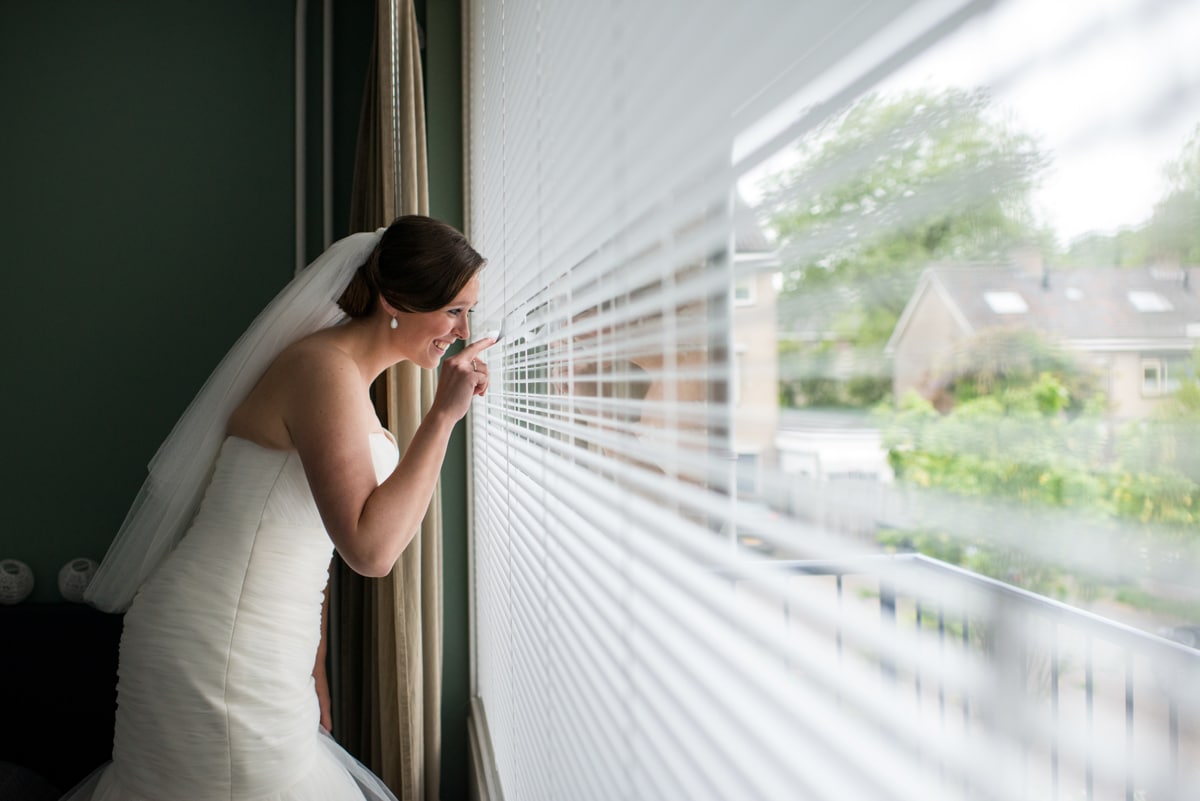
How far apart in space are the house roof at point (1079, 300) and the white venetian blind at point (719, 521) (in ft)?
0.14

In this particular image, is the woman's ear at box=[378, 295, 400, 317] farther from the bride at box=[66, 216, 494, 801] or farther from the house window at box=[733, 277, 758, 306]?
the house window at box=[733, 277, 758, 306]

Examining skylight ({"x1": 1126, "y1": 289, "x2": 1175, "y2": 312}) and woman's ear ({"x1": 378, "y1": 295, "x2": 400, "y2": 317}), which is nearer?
skylight ({"x1": 1126, "y1": 289, "x2": 1175, "y2": 312})

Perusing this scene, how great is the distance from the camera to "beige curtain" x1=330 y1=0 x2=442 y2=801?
1.93 m

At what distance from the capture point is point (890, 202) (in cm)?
31

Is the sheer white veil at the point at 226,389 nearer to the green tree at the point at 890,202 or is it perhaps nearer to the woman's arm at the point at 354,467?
the woman's arm at the point at 354,467

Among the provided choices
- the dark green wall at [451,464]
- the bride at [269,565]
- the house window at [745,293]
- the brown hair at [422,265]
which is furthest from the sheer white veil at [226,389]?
the house window at [745,293]

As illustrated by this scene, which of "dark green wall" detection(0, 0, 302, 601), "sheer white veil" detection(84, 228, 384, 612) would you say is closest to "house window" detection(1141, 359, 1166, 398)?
"sheer white veil" detection(84, 228, 384, 612)

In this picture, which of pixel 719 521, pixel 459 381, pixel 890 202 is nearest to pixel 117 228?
pixel 459 381

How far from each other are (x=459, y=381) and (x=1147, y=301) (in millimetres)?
1322

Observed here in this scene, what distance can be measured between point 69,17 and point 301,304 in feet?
5.98

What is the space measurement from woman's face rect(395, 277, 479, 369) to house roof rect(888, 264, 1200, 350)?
133cm

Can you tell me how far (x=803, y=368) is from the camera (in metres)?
0.38

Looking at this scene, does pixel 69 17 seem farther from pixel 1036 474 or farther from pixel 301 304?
pixel 1036 474

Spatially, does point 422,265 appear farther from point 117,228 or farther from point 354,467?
point 117,228
